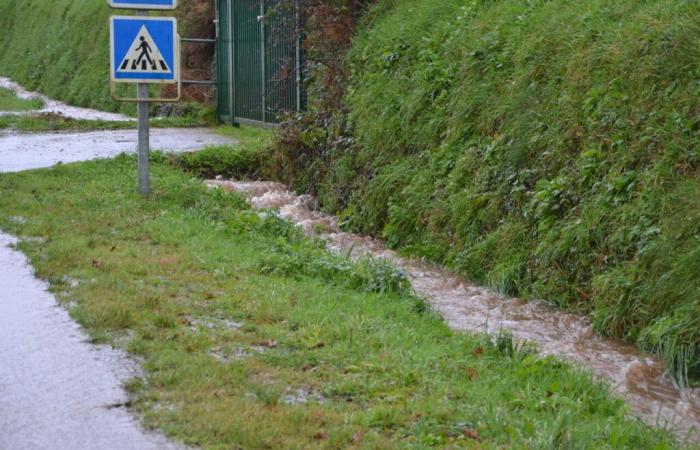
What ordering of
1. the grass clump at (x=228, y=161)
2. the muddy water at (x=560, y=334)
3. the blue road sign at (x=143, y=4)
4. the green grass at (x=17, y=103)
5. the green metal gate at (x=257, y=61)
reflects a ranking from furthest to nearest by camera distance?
the green grass at (x=17, y=103), the green metal gate at (x=257, y=61), the grass clump at (x=228, y=161), the blue road sign at (x=143, y=4), the muddy water at (x=560, y=334)

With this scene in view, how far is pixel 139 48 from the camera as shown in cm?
1206

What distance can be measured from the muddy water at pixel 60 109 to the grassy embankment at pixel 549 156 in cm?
1373

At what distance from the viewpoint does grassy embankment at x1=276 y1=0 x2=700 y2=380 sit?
27.5 ft

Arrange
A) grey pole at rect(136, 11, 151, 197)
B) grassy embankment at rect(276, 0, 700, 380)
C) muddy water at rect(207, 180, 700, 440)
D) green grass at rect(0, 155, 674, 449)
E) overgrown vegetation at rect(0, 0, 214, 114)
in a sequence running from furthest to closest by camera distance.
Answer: overgrown vegetation at rect(0, 0, 214, 114)
grey pole at rect(136, 11, 151, 197)
grassy embankment at rect(276, 0, 700, 380)
muddy water at rect(207, 180, 700, 440)
green grass at rect(0, 155, 674, 449)

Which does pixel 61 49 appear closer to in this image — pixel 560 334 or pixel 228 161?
pixel 228 161

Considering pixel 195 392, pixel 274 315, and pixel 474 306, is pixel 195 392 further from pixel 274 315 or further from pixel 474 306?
pixel 474 306

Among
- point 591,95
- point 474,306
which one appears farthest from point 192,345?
point 591,95

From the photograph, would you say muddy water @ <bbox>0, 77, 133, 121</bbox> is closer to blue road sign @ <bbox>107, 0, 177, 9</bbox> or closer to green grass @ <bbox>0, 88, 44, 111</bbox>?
green grass @ <bbox>0, 88, 44, 111</bbox>

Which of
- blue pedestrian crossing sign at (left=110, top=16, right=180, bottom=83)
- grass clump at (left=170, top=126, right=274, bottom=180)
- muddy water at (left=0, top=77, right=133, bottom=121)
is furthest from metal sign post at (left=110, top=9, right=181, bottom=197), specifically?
muddy water at (left=0, top=77, right=133, bottom=121)

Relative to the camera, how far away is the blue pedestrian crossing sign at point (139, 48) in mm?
12000

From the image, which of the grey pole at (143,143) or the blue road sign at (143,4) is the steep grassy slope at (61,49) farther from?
the blue road sign at (143,4)

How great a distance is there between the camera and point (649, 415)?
266 inches

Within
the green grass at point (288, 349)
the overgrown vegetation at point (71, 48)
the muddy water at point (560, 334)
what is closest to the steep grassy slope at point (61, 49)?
the overgrown vegetation at point (71, 48)

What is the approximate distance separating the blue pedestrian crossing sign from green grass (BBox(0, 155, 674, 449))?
1819mm
